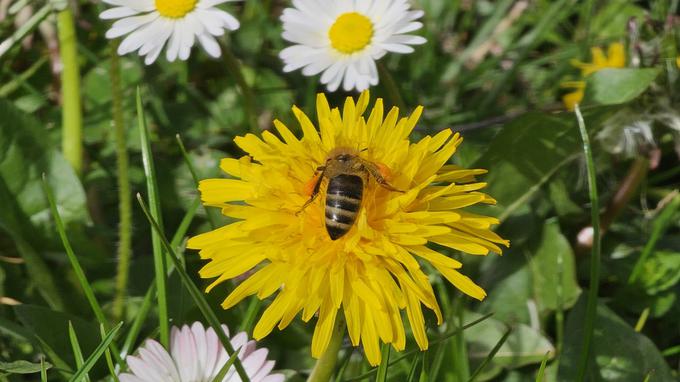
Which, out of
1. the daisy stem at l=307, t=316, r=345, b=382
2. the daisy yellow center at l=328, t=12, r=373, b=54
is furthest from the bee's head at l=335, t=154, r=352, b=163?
the daisy yellow center at l=328, t=12, r=373, b=54

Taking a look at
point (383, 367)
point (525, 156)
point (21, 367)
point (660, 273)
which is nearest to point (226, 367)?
point (383, 367)

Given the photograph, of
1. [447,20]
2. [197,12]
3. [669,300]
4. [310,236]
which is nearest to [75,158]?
[197,12]

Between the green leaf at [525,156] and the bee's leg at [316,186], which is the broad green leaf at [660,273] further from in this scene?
the bee's leg at [316,186]

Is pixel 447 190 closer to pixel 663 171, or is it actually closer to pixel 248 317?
pixel 248 317

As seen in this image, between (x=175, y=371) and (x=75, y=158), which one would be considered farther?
(x=75, y=158)

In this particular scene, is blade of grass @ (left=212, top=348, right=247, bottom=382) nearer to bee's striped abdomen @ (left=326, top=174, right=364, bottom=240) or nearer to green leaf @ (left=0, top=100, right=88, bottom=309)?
bee's striped abdomen @ (left=326, top=174, right=364, bottom=240)
